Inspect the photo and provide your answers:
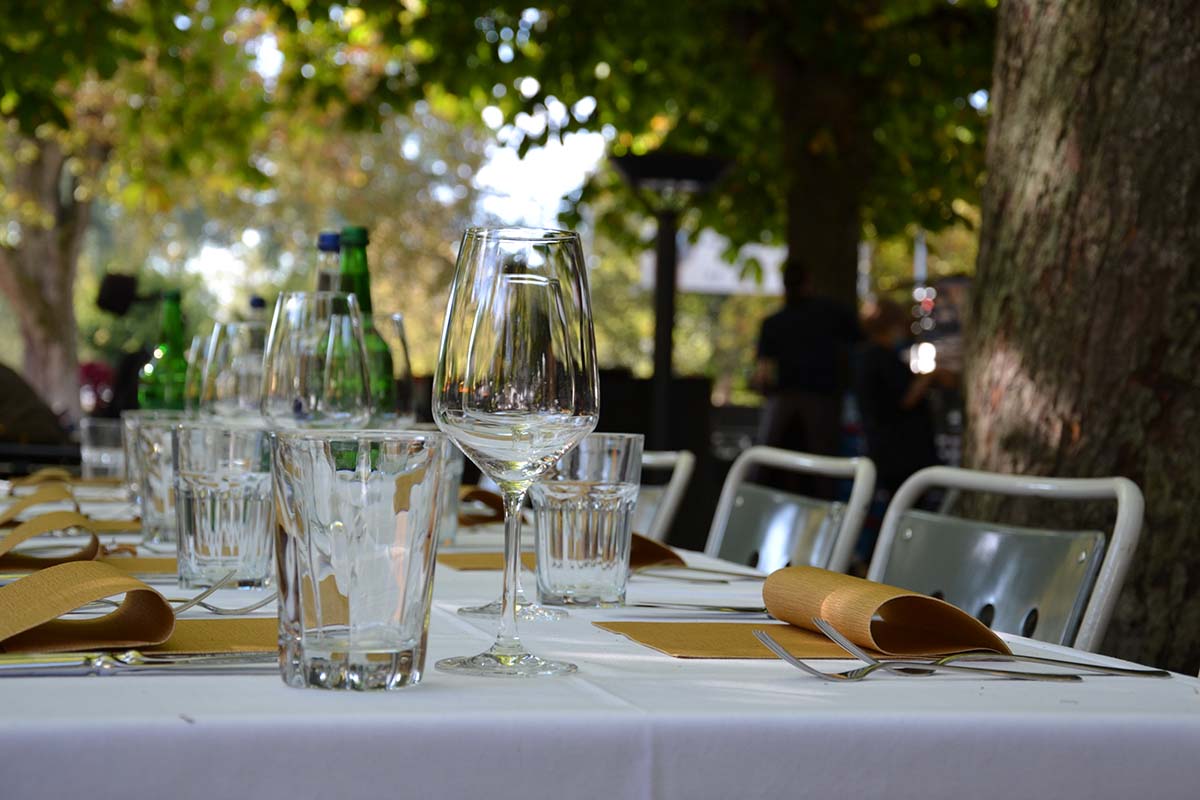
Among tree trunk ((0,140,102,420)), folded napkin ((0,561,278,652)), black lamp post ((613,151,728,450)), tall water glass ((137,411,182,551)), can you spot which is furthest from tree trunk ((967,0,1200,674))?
tree trunk ((0,140,102,420))

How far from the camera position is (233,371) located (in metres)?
2.22

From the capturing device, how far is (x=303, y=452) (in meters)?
0.87

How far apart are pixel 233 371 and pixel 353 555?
1.41 metres

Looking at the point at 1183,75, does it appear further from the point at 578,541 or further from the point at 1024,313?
the point at 578,541

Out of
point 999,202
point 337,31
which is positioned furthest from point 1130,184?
point 337,31

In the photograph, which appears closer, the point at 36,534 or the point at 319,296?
the point at 36,534

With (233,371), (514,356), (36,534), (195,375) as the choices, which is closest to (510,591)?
(514,356)

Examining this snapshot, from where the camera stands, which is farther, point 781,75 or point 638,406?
point 781,75

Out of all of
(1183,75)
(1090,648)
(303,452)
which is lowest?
(1090,648)

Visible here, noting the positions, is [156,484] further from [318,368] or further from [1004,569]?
[1004,569]

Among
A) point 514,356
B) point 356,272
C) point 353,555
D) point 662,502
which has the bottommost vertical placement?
point 662,502

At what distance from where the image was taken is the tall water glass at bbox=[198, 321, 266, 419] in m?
2.14

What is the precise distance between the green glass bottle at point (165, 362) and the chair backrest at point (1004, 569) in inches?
60.1

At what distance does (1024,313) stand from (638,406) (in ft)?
14.4
